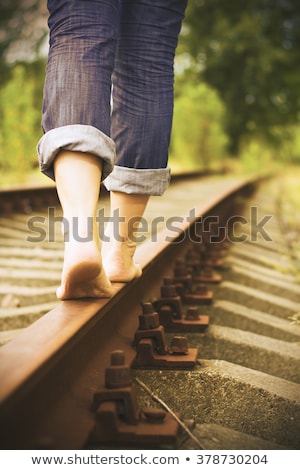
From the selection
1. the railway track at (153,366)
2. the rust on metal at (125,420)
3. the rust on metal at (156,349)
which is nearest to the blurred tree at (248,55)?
the railway track at (153,366)

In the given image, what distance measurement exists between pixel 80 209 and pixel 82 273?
16cm

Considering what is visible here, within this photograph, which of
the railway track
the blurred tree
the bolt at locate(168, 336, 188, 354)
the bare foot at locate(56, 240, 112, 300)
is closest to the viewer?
the railway track

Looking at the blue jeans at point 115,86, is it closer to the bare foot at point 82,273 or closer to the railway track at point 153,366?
the bare foot at point 82,273

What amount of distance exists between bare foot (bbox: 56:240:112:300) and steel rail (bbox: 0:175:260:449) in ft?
0.12

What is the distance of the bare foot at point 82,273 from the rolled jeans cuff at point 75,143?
0.74ft

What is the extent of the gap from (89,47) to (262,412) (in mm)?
1008

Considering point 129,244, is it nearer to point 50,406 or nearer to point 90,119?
point 90,119

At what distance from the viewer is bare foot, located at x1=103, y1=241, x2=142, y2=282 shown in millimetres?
1971

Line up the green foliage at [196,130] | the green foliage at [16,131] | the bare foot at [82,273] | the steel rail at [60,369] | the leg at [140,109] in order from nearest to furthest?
the steel rail at [60,369] → the bare foot at [82,273] → the leg at [140,109] → the green foliage at [16,131] → the green foliage at [196,130]

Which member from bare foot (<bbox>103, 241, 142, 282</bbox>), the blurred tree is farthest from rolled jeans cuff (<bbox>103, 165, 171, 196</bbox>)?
the blurred tree

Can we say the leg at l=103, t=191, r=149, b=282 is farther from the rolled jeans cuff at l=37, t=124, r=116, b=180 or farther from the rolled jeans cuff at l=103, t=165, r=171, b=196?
the rolled jeans cuff at l=37, t=124, r=116, b=180

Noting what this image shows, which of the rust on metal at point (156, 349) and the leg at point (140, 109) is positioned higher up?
the leg at point (140, 109)

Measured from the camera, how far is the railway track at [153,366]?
1.18 metres

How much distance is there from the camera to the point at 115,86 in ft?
6.59
